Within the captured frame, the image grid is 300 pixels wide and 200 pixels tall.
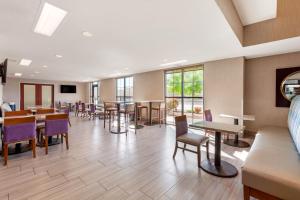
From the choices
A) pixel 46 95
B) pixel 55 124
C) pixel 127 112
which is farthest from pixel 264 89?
pixel 46 95

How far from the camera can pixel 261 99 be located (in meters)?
4.35

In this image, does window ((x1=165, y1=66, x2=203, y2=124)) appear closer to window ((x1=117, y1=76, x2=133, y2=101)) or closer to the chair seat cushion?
window ((x1=117, y1=76, x2=133, y2=101))

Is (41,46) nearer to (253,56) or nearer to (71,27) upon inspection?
(71,27)

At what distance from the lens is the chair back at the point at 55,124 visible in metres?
3.11

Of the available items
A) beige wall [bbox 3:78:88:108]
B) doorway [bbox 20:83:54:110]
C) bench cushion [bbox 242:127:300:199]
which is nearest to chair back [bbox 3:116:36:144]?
bench cushion [bbox 242:127:300:199]

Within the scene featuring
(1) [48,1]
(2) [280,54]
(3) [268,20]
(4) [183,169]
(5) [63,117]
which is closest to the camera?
(1) [48,1]

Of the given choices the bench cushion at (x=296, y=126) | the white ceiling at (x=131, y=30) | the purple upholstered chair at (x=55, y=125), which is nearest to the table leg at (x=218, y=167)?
the bench cushion at (x=296, y=126)

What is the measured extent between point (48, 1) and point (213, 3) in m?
2.10

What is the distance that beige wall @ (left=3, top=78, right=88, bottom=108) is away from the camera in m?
10.2

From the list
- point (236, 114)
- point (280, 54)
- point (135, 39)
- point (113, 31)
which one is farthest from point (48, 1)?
point (280, 54)

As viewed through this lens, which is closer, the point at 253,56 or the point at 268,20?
the point at 268,20

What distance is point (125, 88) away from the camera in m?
8.66

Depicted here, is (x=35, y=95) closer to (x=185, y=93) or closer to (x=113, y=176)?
(x=185, y=93)

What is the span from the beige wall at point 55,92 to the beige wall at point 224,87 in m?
11.3
